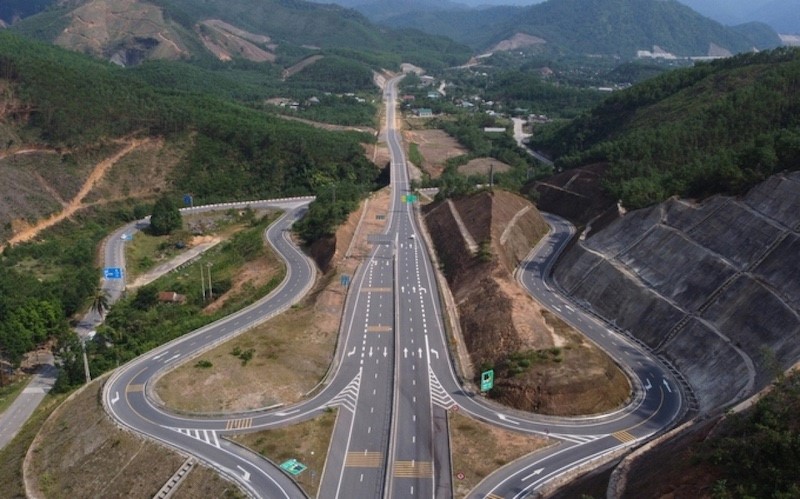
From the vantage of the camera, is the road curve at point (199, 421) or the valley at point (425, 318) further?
the valley at point (425, 318)

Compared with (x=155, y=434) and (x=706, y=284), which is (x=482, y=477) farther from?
(x=706, y=284)

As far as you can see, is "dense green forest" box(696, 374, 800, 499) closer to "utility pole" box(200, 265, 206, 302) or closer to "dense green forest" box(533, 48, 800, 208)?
"dense green forest" box(533, 48, 800, 208)

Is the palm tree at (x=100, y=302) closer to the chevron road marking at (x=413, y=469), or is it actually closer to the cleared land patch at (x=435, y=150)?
the chevron road marking at (x=413, y=469)

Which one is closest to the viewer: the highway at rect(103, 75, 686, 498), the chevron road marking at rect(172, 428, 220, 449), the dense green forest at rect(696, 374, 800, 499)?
the dense green forest at rect(696, 374, 800, 499)

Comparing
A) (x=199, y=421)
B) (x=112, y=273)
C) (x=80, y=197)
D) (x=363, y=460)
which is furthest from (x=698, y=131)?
(x=80, y=197)

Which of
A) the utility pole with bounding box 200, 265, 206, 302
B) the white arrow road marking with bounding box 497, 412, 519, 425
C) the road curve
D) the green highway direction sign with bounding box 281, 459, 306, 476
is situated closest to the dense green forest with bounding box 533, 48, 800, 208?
the white arrow road marking with bounding box 497, 412, 519, 425

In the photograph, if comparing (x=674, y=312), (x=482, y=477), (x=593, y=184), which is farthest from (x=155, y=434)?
(x=593, y=184)

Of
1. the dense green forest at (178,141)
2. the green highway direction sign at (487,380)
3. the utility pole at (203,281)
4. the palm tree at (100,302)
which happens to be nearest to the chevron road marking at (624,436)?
the green highway direction sign at (487,380)

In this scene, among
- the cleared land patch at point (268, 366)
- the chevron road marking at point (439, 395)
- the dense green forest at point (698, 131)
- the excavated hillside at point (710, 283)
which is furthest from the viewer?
the dense green forest at point (698, 131)
